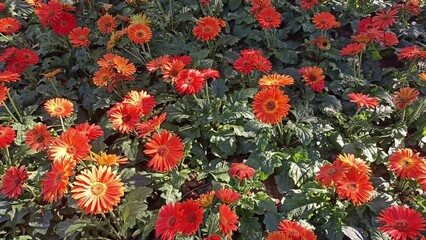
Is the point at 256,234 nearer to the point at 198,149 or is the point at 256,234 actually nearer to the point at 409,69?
the point at 198,149

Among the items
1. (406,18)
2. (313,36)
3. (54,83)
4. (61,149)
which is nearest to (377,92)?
(313,36)

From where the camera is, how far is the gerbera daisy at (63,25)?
3645 millimetres

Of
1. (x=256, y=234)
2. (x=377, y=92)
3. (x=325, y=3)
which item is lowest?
(x=256, y=234)

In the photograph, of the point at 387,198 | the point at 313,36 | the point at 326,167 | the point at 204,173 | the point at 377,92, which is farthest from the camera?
the point at 313,36

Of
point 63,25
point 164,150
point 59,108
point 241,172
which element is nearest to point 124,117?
point 164,150

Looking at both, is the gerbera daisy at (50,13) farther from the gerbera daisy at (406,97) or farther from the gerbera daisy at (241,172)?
the gerbera daisy at (406,97)

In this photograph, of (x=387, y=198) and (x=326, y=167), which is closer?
(x=326, y=167)

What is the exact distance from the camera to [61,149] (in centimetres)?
240

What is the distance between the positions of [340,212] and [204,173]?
33.9 inches

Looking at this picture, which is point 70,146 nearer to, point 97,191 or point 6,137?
point 97,191

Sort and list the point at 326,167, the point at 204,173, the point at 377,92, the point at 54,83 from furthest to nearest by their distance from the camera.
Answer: the point at 54,83
the point at 377,92
the point at 204,173
the point at 326,167

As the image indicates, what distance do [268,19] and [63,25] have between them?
170cm

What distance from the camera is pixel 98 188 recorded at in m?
2.17

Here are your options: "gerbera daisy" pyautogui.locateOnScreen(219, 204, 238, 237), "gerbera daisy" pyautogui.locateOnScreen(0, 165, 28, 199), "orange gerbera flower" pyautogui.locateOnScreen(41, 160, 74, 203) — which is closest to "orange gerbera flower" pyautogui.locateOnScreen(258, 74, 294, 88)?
"gerbera daisy" pyautogui.locateOnScreen(219, 204, 238, 237)
